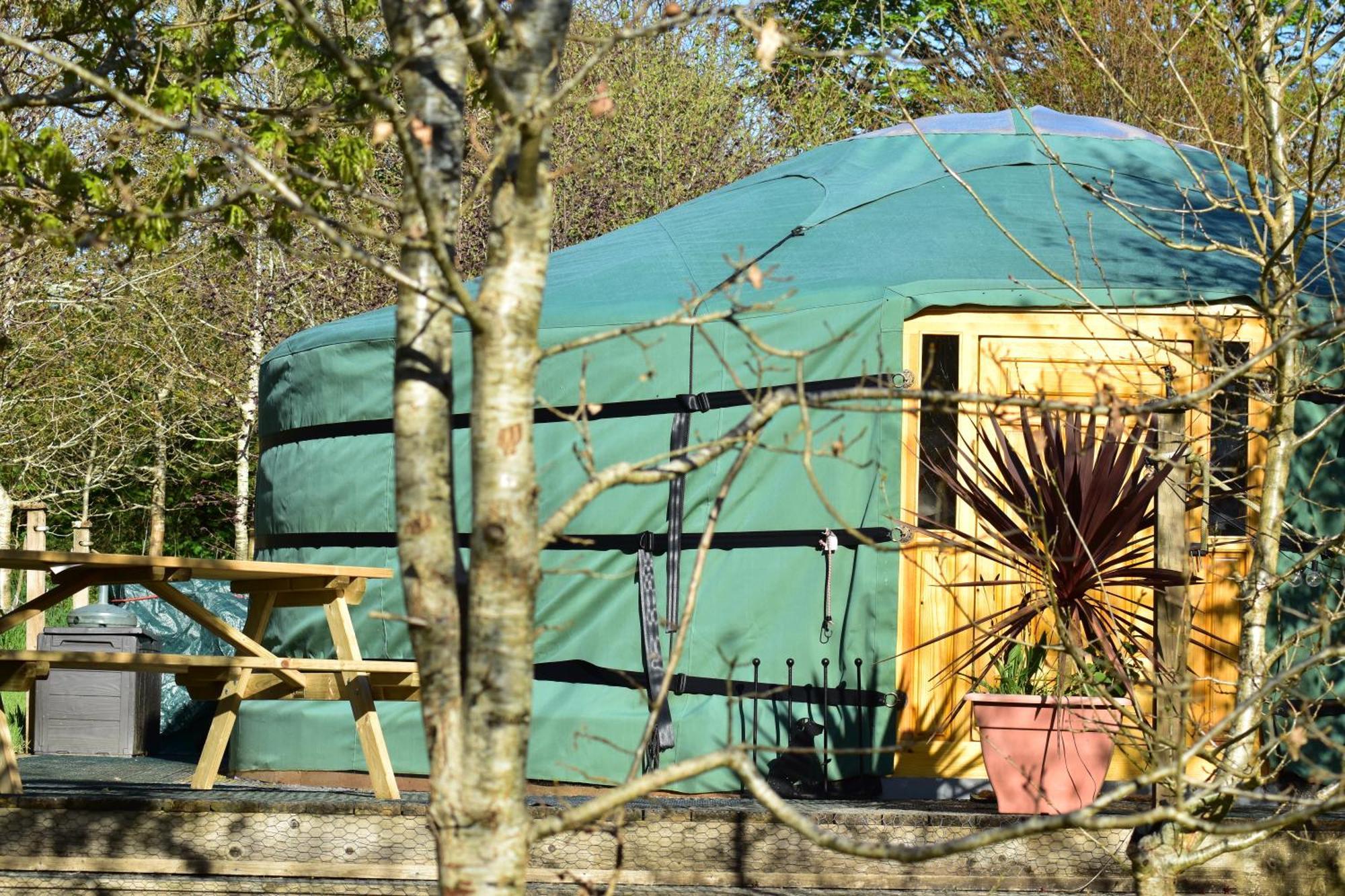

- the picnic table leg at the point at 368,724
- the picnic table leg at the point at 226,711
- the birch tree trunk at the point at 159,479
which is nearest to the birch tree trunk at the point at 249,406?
the birch tree trunk at the point at 159,479

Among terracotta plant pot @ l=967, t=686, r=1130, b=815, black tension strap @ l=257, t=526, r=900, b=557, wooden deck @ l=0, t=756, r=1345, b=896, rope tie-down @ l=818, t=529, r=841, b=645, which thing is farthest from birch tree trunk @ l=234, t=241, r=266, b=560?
terracotta plant pot @ l=967, t=686, r=1130, b=815

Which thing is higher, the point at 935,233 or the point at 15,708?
the point at 935,233

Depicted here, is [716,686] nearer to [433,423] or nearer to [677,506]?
[677,506]

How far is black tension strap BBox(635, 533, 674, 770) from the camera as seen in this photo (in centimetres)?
491

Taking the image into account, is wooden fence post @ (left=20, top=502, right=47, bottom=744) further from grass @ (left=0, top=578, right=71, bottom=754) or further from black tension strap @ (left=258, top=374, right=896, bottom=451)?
black tension strap @ (left=258, top=374, right=896, bottom=451)

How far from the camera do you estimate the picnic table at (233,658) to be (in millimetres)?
3955

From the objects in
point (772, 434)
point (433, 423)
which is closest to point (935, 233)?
point (772, 434)

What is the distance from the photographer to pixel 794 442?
5.04 m

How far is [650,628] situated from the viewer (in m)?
5.03


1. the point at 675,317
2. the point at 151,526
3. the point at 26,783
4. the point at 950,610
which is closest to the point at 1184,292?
the point at 950,610

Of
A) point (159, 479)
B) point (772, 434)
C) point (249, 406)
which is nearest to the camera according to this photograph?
point (772, 434)

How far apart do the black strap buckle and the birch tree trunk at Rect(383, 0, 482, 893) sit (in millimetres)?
3174

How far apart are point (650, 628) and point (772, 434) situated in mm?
734

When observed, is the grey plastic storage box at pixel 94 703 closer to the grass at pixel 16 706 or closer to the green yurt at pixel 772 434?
the grass at pixel 16 706
